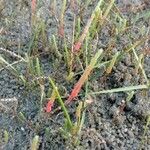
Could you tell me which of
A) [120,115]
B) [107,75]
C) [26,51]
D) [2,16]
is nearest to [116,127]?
[120,115]

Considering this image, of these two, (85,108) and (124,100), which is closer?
(85,108)

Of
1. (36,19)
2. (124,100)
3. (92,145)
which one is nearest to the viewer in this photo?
(92,145)

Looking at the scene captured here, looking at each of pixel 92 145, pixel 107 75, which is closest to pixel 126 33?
pixel 107 75

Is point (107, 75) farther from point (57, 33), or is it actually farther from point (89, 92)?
point (57, 33)

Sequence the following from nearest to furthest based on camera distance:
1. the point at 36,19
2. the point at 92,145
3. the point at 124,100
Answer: the point at 92,145
the point at 124,100
the point at 36,19

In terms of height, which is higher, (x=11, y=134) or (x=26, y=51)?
(x=26, y=51)

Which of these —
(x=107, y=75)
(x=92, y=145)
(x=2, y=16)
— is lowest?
(x=92, y=145)
